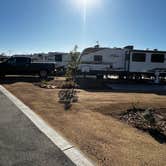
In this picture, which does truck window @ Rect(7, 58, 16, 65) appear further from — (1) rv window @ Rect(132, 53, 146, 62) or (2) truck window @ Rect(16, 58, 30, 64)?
(1) rv window @ Rect(132, 53, 146, 62)

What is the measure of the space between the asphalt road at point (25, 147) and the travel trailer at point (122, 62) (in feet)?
55.3

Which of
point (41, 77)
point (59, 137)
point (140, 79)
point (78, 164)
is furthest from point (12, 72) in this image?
point (78, 164)

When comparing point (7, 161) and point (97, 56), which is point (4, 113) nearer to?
point (7, 161)

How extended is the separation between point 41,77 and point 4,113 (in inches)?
619

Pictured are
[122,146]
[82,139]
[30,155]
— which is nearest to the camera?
[30,155]

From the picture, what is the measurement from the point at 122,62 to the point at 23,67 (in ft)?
30.7

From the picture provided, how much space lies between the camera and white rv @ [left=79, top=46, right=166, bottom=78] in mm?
23641

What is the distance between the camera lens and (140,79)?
80.8 ft

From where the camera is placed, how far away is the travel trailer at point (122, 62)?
77.6ft

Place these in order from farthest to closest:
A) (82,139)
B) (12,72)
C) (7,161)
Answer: (12,72) → (82,139) → (7,161)

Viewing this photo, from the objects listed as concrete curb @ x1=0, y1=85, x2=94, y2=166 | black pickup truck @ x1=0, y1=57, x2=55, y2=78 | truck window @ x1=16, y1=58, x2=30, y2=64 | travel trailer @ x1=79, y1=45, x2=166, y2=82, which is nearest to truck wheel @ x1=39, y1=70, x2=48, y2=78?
black pickup truck @ x1=0, y1=57, x2=55, y2=78

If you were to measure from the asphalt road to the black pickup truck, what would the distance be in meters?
15.9

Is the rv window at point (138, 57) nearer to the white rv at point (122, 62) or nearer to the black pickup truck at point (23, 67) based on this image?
the white rv at point (122, 62)

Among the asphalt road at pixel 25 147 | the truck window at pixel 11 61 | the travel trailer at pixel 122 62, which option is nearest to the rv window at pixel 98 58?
the travel trailer at pixel 122 62
